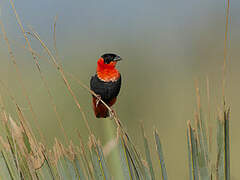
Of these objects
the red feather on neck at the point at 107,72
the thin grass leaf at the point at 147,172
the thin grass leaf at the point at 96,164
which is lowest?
the thin grass leaf at the point at 147,172

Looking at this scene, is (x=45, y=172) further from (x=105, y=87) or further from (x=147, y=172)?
(x=105, y=87)

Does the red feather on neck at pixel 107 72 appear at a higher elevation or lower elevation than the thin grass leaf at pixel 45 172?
higher

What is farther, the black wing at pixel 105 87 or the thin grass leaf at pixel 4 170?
the black wing at pixel 105 87

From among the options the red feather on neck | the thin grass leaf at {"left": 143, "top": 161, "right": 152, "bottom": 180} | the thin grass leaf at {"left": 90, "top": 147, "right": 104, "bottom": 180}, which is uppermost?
the red feather on neck

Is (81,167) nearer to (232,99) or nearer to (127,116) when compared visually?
(127,116)

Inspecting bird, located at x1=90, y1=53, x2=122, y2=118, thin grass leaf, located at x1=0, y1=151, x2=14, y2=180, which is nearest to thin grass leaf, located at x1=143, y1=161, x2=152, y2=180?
thin grass leaf, located at x1=0, y1=151, x2=14, y2=180

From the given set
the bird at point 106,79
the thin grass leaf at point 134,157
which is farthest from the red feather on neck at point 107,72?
the thin grass leaf at point 134,157

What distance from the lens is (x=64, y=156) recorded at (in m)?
1.06

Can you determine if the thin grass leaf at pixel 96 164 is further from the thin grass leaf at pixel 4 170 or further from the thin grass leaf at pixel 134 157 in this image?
the thin grass leaf at pixel 4 170

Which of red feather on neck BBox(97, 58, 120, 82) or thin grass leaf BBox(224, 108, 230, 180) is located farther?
red feather on neck BBox(97, 58, 120, 82)

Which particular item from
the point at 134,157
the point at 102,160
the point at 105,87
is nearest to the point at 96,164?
the point at 102,160

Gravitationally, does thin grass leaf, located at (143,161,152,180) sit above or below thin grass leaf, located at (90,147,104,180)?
below

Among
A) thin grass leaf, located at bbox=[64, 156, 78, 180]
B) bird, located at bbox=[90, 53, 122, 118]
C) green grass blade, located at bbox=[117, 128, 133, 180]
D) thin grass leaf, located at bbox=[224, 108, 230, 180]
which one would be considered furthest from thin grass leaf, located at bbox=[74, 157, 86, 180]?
bird, located at bbox=[90, 53, 122, 118]

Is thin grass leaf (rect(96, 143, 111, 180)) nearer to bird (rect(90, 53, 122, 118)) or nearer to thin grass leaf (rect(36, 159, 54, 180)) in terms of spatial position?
thin grass leaf (rect(36, 159, 54, 180))
